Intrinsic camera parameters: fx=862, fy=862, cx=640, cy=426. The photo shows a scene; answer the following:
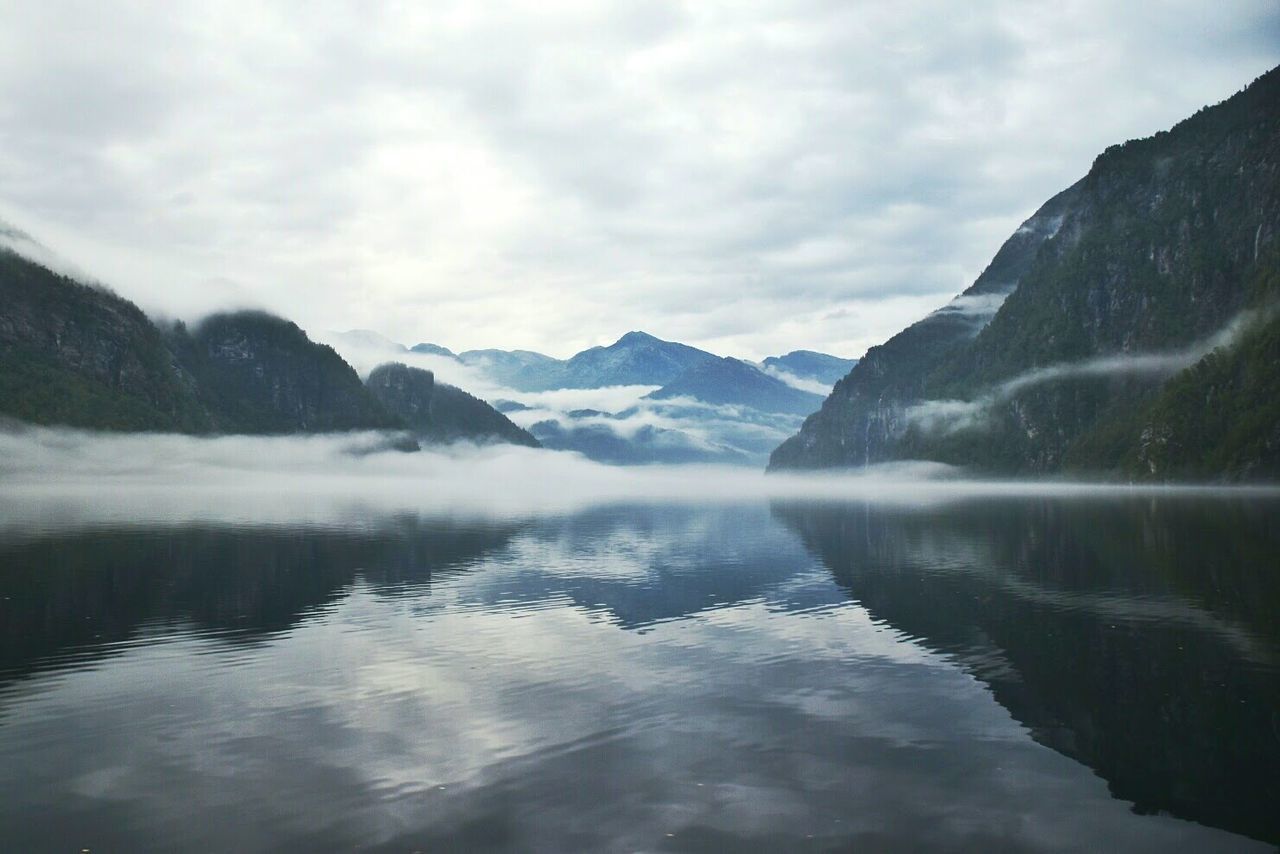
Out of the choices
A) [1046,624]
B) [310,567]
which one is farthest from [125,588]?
[1046,624]

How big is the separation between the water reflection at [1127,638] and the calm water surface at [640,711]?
25cm

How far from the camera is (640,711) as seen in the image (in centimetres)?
3631

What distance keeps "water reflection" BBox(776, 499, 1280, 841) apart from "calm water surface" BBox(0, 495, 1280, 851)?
0.25m

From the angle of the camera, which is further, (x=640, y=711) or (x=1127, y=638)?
(x=1127, y=638)

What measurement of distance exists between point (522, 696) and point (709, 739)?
10.1m

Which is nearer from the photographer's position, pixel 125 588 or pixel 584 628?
pixel 584 628

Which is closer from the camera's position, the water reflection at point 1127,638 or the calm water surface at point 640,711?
the calm water surface at point 640,711

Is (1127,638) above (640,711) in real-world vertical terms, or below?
below

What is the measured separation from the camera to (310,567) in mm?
87375

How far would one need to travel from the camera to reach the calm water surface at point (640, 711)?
24812mm

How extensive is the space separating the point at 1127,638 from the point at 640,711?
31.1 m

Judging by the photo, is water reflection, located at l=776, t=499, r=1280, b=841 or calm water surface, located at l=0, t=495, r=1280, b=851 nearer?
calm water surface, located at l=0, t=495, r=1280, b=851

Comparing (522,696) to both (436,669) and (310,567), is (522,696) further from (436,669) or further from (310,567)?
(310,567)

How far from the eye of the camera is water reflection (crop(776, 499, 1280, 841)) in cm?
2925
